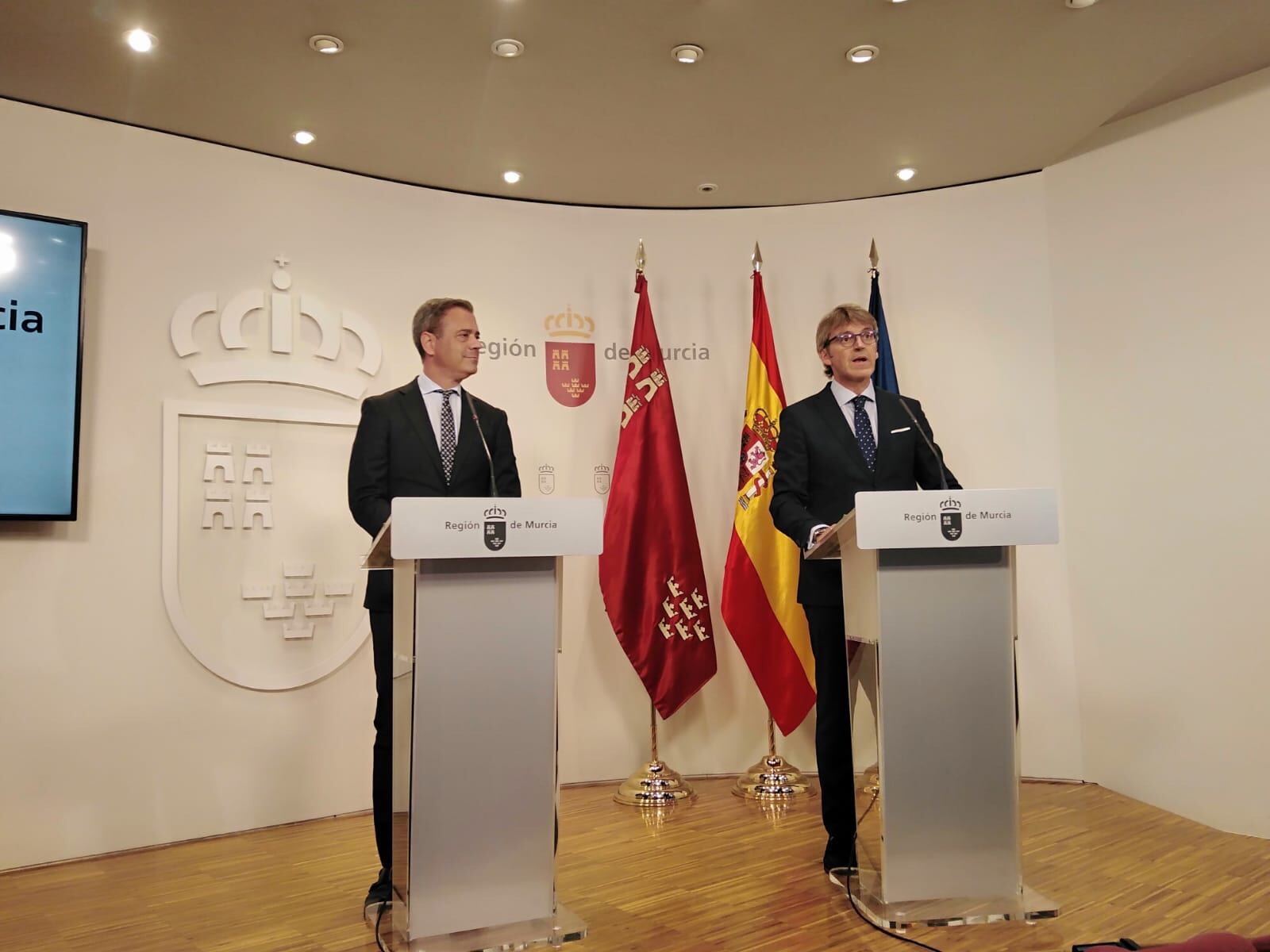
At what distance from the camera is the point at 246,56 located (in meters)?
3.33

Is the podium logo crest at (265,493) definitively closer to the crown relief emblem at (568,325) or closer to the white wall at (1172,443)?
the crown relief emblem at (568,325)

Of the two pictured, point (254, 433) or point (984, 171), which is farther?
point (984, 171)

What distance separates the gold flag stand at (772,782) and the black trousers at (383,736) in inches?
71.5

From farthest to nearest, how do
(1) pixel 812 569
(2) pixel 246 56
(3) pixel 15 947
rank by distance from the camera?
(2) pixel 246 56
(1) pixel 812 569
(3) pixel 15 947

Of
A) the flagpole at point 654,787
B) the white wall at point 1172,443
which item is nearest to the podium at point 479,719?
the flagpole at point 654,787

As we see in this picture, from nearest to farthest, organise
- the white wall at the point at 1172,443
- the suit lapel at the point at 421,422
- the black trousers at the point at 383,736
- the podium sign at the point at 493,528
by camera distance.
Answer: the podium sign at the point at 493,528 < the black trousers at the point at 383,736 < the suit lapel at the point at 421,422 < the white wall at the point at 1172,443

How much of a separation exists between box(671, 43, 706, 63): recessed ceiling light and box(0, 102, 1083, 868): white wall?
138 centimetres

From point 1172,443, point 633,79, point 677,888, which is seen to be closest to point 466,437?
Answer: point 677,888

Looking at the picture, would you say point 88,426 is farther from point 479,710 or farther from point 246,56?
point 479,710

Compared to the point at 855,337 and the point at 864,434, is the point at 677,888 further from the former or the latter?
the point at 855,337

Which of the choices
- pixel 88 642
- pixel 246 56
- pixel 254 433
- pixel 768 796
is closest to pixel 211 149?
pixel 246 56

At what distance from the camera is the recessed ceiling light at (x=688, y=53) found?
3.34 meters

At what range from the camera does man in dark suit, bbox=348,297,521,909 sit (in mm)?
2689

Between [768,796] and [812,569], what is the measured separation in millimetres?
1533
